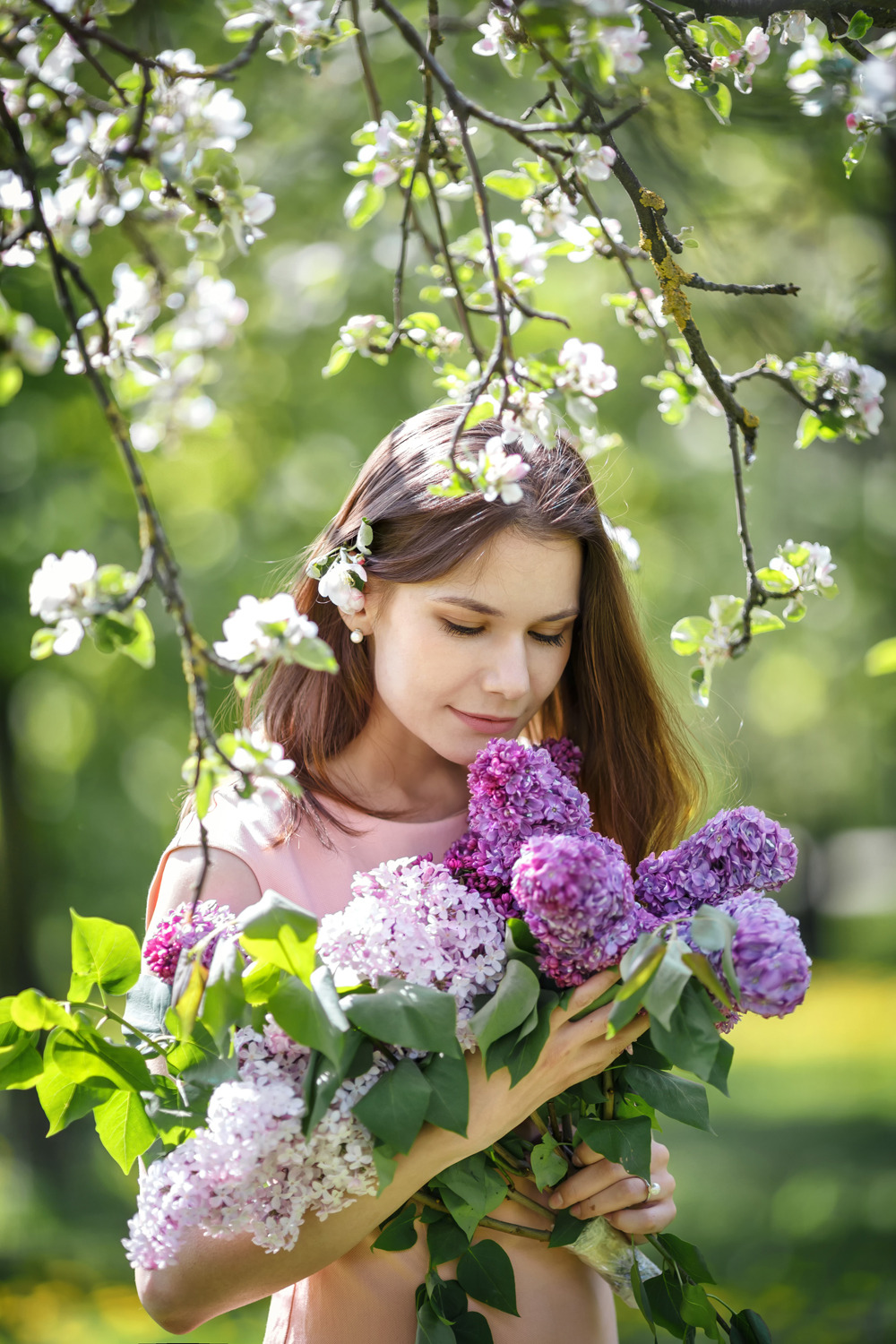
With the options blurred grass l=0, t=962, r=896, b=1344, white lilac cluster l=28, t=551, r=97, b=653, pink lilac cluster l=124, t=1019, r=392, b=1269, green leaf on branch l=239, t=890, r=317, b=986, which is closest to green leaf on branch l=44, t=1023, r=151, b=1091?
pink lilac cluster l=124, t=1019, r=392, b=1269

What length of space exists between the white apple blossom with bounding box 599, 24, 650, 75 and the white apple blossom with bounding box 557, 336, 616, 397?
1.69 feet

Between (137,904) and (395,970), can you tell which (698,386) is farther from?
(137,904)

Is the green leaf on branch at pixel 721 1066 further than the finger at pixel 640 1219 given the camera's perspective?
No

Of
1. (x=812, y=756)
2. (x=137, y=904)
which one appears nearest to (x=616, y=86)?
(x=137, y=904)

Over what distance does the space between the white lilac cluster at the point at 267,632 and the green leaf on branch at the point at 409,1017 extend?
18.1 inches

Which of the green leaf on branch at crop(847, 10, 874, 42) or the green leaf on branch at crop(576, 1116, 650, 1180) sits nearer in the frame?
the green leaf on branch at crop(847, 10, 874, 42)

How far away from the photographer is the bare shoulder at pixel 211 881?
180 centimetres

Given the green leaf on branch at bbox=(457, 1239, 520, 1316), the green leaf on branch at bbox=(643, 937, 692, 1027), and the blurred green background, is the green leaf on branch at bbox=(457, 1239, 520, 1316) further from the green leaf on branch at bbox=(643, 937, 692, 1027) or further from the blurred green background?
the blurred green background

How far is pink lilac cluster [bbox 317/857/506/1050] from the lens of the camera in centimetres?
148

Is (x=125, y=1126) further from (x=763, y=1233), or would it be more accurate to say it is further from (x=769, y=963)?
(x=763, y=1233)

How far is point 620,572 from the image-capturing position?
225 cm

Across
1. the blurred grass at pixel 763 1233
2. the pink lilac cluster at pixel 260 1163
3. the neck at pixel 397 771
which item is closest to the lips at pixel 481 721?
the neck at pixel 397 771

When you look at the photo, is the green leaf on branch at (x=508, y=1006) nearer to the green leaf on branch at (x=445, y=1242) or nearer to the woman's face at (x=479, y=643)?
the green leaf on branch at (x=445, y=1242)

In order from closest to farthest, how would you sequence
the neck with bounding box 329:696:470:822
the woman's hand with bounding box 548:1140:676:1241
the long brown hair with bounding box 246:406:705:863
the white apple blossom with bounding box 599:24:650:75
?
1. the white apple blossom with bounding box 599:24:650:75
2. the woman's hand with bounding box 548:1140:676:1241
3. the long brown hair with bounding box 246:406:705:863
4. the neck with bounding box 329:696:470:822
